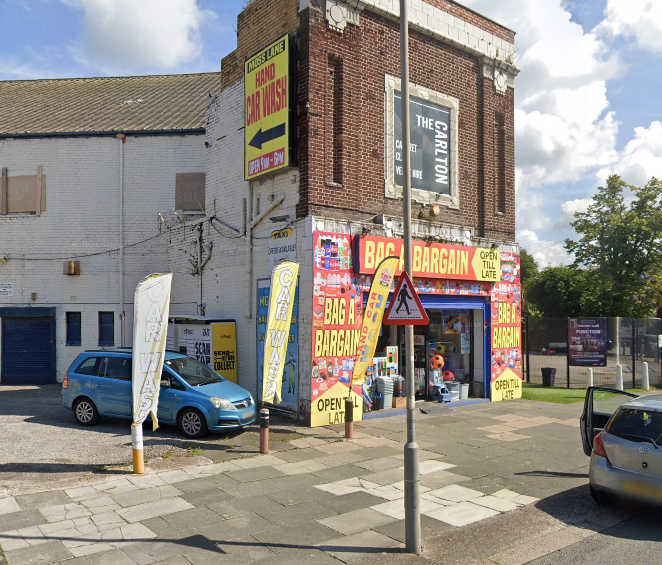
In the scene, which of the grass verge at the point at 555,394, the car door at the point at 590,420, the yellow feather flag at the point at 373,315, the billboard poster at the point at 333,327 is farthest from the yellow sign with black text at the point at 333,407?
the grass verge at the point at 555,394

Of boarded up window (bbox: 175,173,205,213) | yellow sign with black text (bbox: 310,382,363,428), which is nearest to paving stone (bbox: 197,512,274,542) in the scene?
yellow sign with black text (bbox: 310,382,363,428)

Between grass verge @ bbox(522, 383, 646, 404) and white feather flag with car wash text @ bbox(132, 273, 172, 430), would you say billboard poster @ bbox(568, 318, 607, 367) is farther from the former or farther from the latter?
white feather flag with car wash text @ bbox(132, 273, 172, 430)

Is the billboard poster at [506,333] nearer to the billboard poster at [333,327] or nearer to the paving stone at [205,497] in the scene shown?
the billboard poster at [333,327]

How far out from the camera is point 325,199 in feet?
45.7

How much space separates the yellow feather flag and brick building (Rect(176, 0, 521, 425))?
1600 mm

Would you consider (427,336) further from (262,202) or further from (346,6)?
(346,6)

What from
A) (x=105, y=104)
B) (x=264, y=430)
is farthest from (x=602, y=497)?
(x=105, y=104)

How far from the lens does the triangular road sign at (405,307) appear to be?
733 cm

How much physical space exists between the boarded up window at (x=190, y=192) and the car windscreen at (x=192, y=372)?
880 cm

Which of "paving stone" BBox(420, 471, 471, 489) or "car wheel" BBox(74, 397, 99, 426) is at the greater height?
"car wheel" BBox(74, 397, 99, 426)

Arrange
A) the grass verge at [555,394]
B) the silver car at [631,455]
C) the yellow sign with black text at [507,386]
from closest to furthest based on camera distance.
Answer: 1. the silver car at [631,455]
2. the yellow sign with black text at [507,386]
3. the grass verge at [555,394]

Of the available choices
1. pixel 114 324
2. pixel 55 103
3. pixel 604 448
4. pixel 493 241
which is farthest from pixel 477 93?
pixel 55 103

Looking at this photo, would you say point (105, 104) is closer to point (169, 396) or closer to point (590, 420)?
point (169, 396)

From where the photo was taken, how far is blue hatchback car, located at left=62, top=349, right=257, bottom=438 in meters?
11.9
